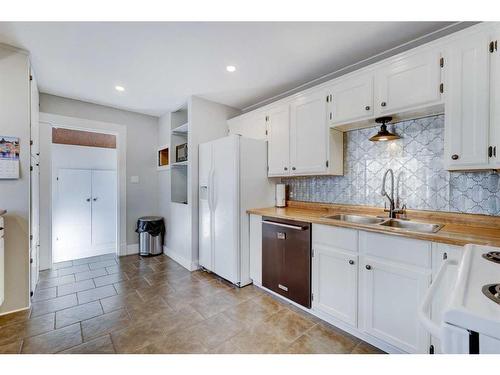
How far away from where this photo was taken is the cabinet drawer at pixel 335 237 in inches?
71.7

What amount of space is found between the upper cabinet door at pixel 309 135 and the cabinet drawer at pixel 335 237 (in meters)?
0.69

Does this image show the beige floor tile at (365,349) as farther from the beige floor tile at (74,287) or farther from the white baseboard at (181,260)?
the beige floor tile at (74,287)

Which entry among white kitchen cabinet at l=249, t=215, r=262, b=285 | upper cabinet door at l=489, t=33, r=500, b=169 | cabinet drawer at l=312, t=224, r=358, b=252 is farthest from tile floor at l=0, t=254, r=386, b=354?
upper cabinet door at l=489, t=33, r=500, b=169

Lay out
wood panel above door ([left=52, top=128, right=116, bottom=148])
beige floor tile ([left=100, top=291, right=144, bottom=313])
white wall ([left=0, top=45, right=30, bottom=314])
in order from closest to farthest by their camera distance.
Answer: white wall ([left=0, top=45, right=30, bottom=314]), beige floor tile ([left=100, top=291, right=144, bottom=313]), wood panel above door ([left=52, top=128, right=116, bottom=148])

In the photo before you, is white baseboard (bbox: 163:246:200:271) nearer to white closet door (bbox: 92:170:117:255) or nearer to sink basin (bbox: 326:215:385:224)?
white closet door (bbox: 92:170:117:255)

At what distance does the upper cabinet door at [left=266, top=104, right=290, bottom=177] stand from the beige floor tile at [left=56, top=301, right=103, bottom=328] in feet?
7.43

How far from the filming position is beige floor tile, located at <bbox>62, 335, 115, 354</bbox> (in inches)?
65.7

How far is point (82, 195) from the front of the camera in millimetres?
3943

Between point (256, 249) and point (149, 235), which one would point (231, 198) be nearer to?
point (256, 249)

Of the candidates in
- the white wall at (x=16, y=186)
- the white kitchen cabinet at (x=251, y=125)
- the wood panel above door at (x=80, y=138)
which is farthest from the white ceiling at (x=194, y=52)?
the wood panel above door at (x=80, y=138)

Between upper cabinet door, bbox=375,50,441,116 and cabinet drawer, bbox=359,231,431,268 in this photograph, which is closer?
cabinet drawer, bbox=359,231,431,268

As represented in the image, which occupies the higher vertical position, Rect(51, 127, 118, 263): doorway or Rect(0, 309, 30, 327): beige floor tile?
Rect(51, 127, 118, 263): doorway

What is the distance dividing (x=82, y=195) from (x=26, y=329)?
8.08 ft
